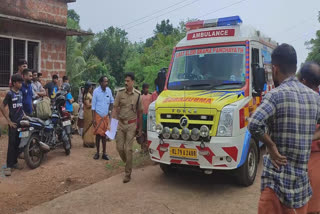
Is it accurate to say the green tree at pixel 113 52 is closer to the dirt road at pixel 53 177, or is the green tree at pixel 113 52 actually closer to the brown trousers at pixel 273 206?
the dirt road at pixel 53 177

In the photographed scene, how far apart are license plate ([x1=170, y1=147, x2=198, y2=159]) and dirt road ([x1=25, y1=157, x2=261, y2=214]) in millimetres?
607

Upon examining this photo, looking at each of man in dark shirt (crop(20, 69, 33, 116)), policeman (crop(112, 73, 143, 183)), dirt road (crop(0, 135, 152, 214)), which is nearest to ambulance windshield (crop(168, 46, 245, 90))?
policeman (crop(112, 73, 143, 183))

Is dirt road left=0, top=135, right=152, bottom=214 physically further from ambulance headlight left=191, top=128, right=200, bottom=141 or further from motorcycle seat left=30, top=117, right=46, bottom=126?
ambulance headlight left=191, top=128, right=200, bottom=141

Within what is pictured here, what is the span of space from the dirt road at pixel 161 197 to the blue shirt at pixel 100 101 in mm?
1872

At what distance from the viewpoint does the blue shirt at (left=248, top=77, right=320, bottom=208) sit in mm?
2320

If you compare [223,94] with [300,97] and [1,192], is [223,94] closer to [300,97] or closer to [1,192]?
[300,97]

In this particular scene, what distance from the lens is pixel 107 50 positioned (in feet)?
113

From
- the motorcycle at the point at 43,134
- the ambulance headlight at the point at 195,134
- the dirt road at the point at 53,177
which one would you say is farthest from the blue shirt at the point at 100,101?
the ambulance headlight at the point at 195,134

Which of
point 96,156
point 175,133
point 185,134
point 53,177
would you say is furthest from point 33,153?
point 185,134

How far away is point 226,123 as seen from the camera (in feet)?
15.1

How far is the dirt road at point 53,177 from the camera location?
16.1 ft

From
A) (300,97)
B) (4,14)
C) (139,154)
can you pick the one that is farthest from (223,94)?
(4,14)

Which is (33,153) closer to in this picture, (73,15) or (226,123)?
(226,123)

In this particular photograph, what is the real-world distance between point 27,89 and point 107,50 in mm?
28558
